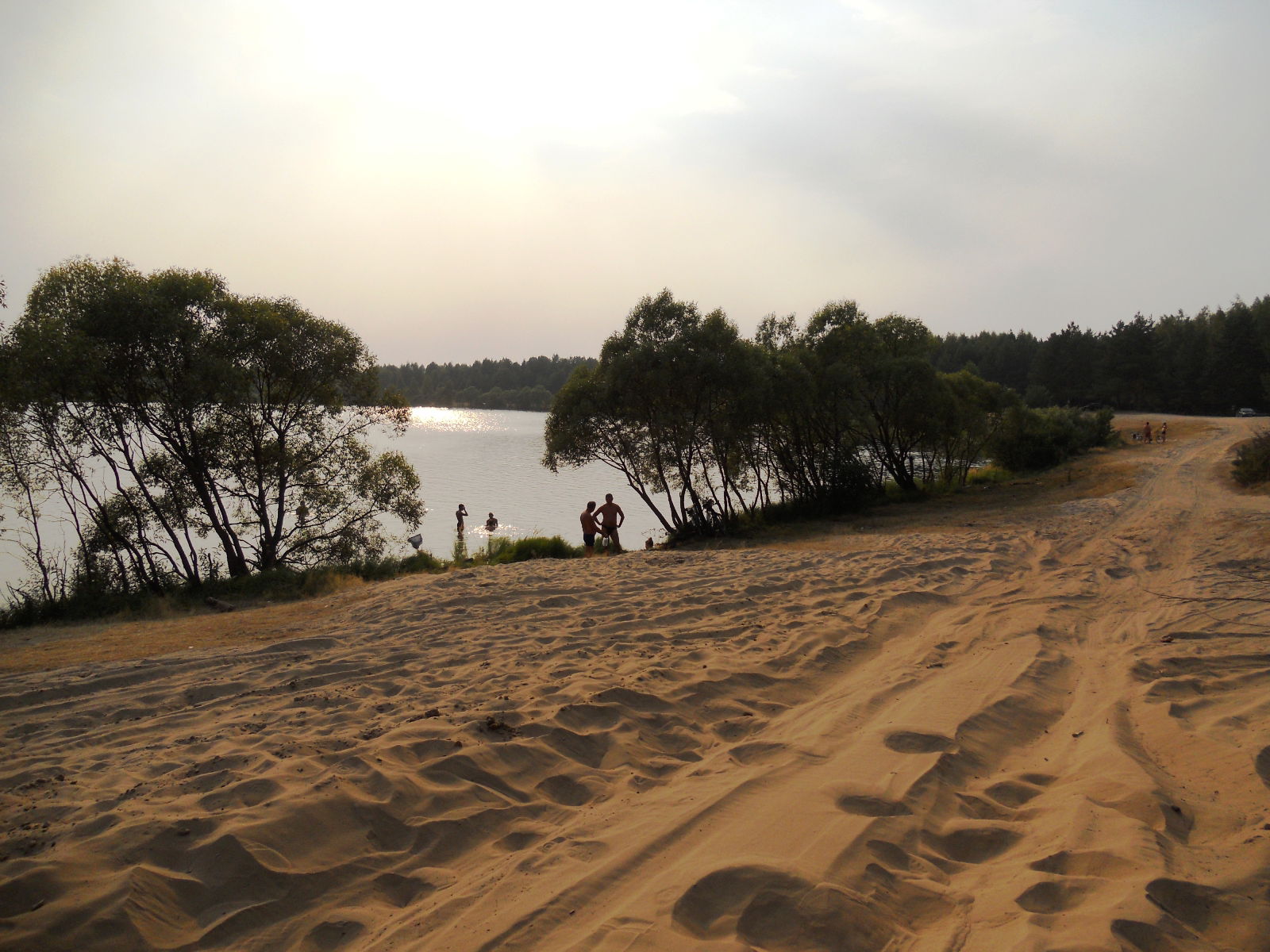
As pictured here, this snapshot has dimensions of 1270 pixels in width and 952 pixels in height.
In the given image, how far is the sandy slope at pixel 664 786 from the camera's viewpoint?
8.74 feet

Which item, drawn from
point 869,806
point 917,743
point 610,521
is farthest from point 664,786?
point 610,521

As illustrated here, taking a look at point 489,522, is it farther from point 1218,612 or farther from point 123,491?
point 1218,612

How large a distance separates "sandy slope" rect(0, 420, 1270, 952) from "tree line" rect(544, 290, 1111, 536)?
1192cm

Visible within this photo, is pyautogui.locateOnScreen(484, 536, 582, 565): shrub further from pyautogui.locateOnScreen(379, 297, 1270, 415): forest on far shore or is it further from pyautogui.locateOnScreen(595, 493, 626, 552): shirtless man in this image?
pyautogui.locateOnScreen(379, 297, 1270, 415): forest on far shore

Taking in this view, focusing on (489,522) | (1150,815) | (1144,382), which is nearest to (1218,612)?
(1150,815)

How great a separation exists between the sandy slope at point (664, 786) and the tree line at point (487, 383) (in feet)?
304

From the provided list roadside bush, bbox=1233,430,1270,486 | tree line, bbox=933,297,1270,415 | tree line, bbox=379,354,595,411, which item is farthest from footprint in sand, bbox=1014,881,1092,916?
tree line, bbox=379,354,595,411

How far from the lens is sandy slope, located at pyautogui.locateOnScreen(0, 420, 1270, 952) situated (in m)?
2.66

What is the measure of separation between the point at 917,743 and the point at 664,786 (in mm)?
1454

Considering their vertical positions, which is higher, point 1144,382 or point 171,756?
point 1144,382

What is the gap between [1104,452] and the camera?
1283 inches

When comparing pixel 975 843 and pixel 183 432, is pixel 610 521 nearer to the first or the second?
pixel 183 432

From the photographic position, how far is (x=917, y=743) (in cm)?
413

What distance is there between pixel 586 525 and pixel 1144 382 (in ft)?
208
